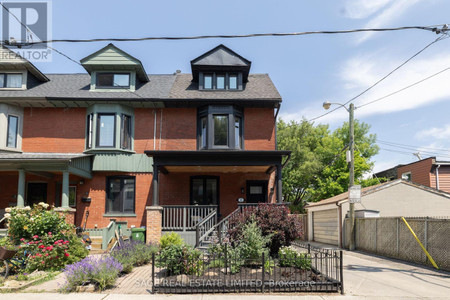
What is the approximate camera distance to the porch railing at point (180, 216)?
563 inches

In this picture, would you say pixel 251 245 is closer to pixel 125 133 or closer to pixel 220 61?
pixel 125 133

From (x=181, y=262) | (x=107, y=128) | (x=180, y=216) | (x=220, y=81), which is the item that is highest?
(x=220, y=81)

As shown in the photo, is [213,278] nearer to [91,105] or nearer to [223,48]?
Answer: [91,105]

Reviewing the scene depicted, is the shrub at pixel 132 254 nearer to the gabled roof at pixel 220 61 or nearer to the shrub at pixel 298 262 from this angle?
the shrub at pixel 298 262

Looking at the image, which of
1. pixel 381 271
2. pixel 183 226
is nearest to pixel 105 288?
pixel 183 226

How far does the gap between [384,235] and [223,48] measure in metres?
11.8

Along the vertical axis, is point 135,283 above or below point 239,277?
below

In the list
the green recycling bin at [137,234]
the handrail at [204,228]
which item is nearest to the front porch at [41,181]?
the green recycling bin at [137,234]

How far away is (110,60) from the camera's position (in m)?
17.5

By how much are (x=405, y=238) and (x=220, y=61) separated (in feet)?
38.1

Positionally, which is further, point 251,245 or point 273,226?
point 273,226

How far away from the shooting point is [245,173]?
17.5 meters

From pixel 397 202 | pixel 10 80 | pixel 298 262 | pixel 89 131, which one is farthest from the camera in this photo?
pixel 397 202

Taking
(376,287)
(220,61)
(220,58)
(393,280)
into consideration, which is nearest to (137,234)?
(220,61)
